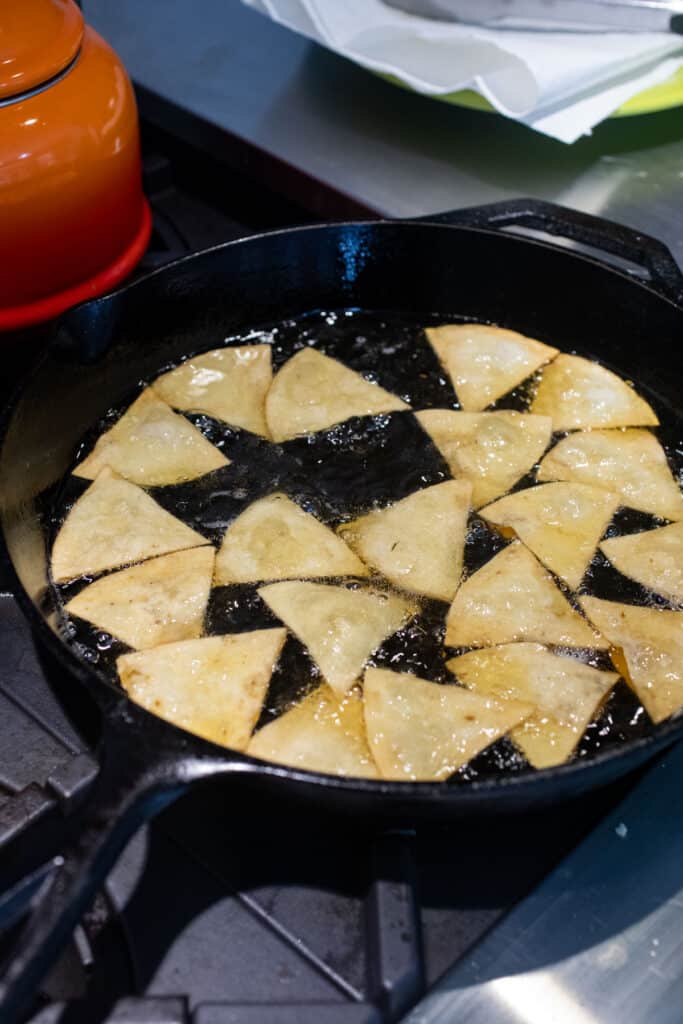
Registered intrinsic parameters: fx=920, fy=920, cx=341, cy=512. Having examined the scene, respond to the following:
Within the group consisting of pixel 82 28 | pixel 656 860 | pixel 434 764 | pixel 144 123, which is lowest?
pixel 656 860

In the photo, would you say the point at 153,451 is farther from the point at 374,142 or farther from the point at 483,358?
the point at 374,142

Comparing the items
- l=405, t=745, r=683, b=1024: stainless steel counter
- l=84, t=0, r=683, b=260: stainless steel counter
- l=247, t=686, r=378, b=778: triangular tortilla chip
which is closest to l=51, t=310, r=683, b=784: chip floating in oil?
l=247, t=686, r=378, b=778: triangular tortilla chip

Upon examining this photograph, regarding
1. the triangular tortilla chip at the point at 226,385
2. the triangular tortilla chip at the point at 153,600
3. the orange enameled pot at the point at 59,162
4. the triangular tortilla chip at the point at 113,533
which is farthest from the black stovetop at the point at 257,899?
the orange enameled pot at the point at 59,162

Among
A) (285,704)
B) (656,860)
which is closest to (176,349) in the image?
(285,704)

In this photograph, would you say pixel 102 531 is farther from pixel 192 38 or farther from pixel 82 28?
pixel 192 38

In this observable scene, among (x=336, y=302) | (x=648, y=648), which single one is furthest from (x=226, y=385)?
(x=648, y=648)

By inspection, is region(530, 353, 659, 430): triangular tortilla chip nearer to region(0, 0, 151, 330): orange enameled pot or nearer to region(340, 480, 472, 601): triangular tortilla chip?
region(340, 480, 472, 601): triangular tortilla chip

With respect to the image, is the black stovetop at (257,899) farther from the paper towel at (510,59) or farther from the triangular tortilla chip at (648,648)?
the paper towel at (510,59)
